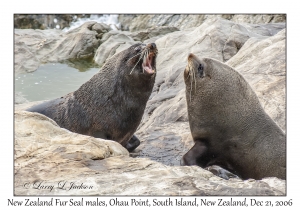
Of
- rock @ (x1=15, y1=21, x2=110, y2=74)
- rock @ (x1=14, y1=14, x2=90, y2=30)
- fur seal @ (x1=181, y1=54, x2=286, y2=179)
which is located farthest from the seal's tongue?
rock @ (x1=14, y1=14, x2=90, y2=30)

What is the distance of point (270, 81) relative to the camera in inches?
312

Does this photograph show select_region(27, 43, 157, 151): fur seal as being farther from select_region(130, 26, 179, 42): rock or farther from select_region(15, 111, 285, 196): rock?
select_region(130, 26, 179, 42): rock

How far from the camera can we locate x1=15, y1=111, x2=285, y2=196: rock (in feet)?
13.3

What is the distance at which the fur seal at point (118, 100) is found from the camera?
22.4 feet

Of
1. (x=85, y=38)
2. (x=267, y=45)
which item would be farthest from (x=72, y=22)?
(x=267, y=45)

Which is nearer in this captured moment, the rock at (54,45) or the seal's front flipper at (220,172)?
the seal's front flipper at (220,172)

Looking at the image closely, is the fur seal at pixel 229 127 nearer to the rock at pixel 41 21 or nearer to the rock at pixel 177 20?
the rock at pixel 177 20

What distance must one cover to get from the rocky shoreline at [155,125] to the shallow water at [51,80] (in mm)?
501

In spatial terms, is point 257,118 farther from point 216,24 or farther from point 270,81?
point 216,24

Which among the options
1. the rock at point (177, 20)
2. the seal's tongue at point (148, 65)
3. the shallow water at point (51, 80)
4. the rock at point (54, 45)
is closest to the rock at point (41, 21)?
the rock at point (54, 45)

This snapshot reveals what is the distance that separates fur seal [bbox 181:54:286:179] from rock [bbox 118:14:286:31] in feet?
35.6

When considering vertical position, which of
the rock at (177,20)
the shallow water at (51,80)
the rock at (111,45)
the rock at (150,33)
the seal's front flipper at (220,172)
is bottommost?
the seal's front flipper at (220,172)

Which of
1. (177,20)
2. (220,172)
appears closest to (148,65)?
(220,172)
